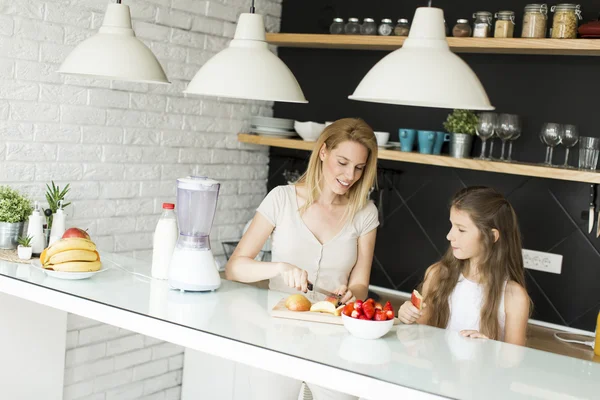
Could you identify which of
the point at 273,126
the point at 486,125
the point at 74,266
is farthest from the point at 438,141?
the point at 74,266

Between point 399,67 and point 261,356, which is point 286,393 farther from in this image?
point 399,67

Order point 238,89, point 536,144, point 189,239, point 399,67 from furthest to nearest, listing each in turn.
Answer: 1. point 536,144
2. point 189,239
3. point 238,89
4. point 399,67

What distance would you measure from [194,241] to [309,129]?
1.70 meters

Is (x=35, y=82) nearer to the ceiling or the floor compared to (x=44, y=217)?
nearer to the ceiling

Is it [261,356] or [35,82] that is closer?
[261,356]

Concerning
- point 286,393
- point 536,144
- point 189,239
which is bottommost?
point 286,393

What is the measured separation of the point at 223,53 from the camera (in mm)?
2119

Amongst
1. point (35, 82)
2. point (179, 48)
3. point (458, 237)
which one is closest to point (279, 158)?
point (179, 48)

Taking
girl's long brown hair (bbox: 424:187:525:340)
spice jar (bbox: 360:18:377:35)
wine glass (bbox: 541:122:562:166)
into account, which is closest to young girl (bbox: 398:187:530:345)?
girl's long brown hair (bbox: 424:187:525:340)

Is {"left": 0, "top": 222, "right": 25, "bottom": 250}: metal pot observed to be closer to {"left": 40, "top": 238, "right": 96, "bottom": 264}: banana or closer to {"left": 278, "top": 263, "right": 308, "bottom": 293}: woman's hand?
{"left": 40, "top": 238, "right": 96, "bottom": 264}: banana

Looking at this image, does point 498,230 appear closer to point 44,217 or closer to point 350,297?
point 350,297

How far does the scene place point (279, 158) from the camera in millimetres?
4320

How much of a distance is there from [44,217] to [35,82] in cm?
56

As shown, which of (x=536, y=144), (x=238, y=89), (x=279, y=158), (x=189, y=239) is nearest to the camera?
(x=238, y=89)
